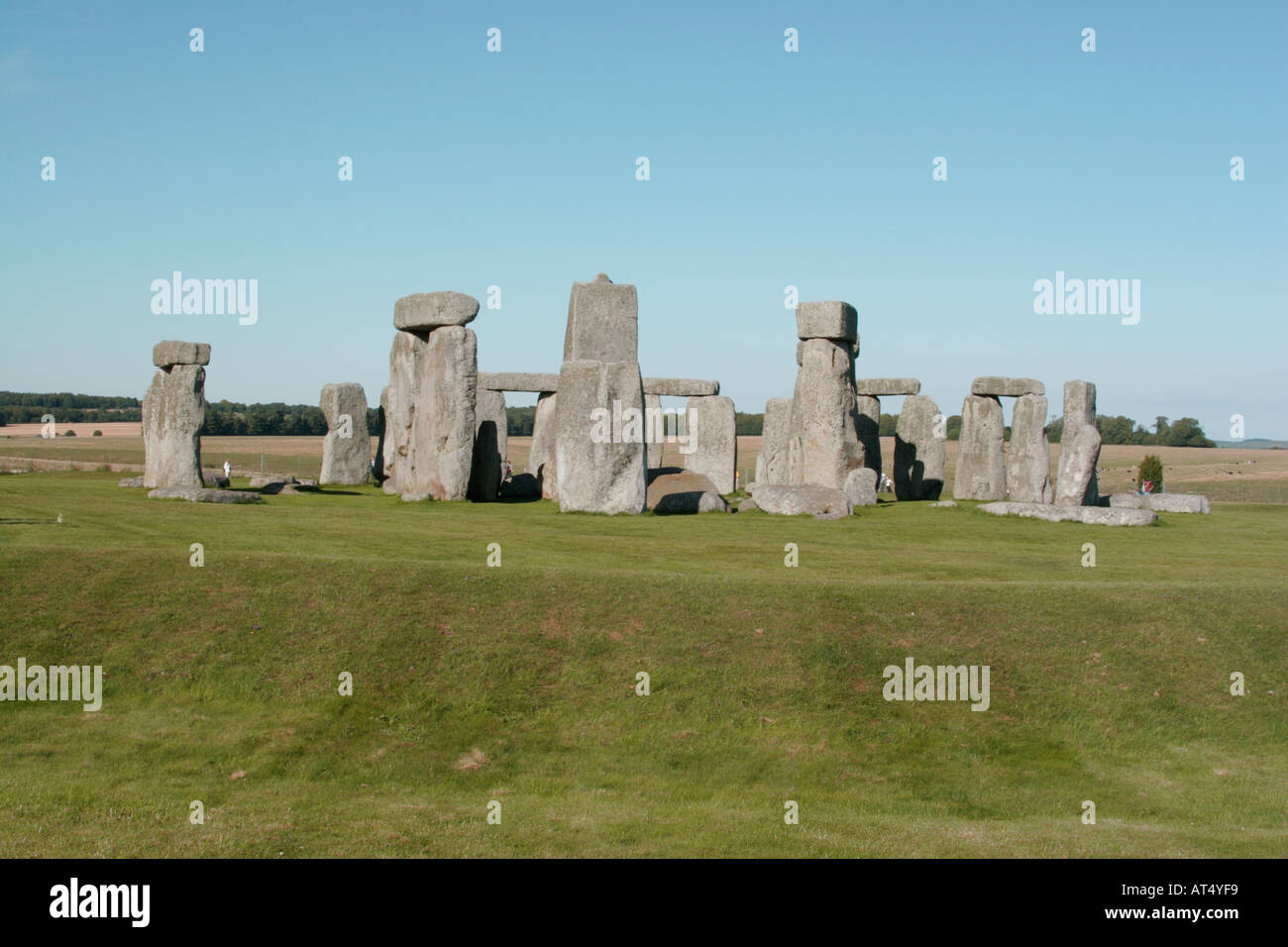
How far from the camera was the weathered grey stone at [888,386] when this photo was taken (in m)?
35.0

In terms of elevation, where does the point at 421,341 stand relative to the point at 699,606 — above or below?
above

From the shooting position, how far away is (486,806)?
8.99 meters

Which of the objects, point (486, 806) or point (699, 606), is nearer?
point (486, 806)

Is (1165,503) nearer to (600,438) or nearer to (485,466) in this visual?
(600,438)

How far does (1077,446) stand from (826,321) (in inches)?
248

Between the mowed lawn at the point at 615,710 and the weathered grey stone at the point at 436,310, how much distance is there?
10.3 m

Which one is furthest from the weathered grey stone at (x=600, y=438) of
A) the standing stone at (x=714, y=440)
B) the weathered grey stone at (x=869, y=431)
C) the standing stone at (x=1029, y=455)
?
the standing stone at (x=1029, y=455)

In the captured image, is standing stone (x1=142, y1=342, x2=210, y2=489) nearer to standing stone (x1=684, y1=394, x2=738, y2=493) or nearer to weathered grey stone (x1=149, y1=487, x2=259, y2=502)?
weathered grey stone (x1=149, y1=487, x2=259, y2=502)

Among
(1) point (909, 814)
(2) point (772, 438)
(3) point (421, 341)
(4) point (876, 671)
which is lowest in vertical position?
(1) point (909, 814)
